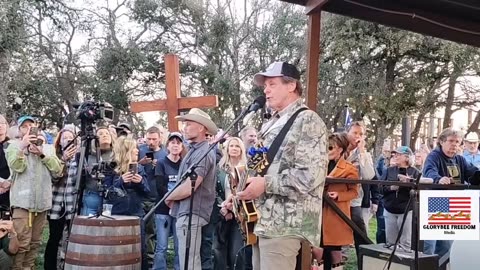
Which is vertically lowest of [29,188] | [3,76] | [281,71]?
[29,188]

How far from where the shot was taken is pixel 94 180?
4746 mm

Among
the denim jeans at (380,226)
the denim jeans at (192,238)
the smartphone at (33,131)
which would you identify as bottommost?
the denim jeans at (380,226)

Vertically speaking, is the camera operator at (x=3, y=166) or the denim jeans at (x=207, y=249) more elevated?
the camera operator at (x=3, y=166)

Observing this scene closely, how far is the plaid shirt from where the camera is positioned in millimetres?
5074

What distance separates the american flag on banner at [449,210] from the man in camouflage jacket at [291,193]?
33.3 inches

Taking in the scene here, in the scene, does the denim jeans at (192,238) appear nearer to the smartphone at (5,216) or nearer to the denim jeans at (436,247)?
the smartphone at (5,216)

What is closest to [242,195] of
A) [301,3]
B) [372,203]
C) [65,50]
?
[301,3]

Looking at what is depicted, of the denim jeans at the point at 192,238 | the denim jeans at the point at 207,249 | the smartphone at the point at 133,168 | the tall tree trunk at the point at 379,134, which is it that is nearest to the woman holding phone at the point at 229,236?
the denim jeans at the point at 207,249

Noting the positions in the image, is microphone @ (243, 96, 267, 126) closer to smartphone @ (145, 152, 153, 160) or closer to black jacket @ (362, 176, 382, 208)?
smartphone @ (145, 152, 153, 160)

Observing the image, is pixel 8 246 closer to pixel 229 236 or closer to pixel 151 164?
pixel 151 164

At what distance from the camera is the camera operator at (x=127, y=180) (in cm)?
477

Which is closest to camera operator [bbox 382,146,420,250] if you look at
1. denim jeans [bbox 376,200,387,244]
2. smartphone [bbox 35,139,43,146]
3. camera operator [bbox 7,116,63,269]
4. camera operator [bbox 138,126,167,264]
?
denim jeans [bbox 376,200,387,244]

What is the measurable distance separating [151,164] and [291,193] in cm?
306

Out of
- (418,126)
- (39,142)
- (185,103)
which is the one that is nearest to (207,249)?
(39,142)
